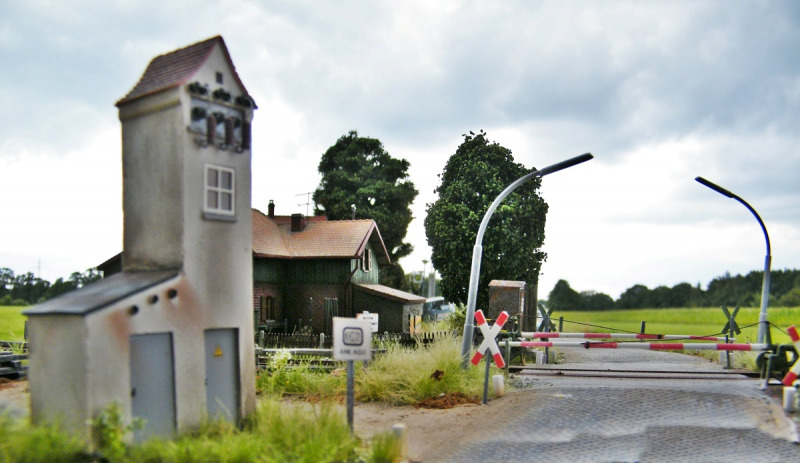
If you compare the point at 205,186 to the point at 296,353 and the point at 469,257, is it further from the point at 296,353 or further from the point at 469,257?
the point at 469,257

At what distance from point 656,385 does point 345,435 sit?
8549mm

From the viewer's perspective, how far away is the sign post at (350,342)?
990 cm

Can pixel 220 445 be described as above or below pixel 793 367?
below

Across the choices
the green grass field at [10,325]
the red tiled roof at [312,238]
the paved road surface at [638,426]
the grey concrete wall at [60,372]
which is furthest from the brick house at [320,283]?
the grey concrete wall at [60,372]

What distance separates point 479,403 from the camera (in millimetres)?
13633

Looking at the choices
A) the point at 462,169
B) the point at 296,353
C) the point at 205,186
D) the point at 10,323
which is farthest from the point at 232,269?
the point at 462,169

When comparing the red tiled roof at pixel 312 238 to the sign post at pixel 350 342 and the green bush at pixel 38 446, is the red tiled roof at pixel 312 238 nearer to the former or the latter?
the sign post at pixel 350 342

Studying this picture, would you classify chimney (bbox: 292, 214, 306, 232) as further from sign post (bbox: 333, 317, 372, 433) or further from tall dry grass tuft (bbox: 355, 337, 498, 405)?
sign post (bbox: 333, 317, 372, 433)

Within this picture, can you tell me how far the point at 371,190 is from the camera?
43.5 meters

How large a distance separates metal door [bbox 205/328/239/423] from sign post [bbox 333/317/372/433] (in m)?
1.74

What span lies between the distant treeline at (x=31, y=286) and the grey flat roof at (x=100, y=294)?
2554 cm

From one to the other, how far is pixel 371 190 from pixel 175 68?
109 ft

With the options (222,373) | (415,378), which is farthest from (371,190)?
(222,373)

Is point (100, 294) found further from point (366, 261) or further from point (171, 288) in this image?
point (366, 261)
